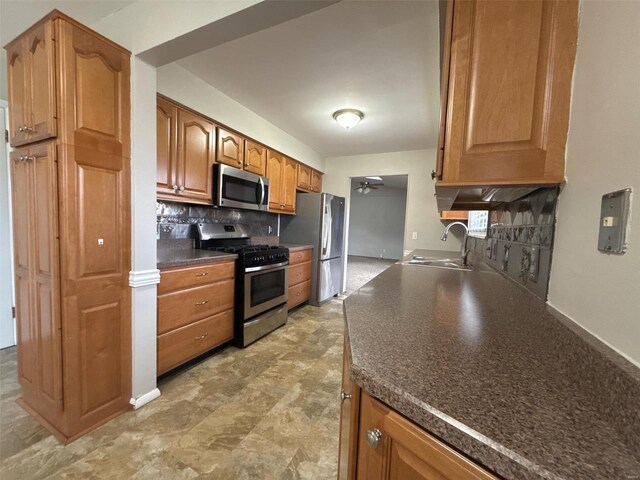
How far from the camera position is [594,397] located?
0.43 metres

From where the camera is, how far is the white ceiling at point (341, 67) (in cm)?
151

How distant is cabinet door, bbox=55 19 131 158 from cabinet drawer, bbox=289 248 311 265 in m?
2.09

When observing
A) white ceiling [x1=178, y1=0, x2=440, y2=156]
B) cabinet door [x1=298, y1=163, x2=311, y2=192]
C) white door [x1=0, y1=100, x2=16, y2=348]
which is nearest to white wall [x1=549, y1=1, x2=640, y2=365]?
white ceiling [x1=178, y1=0, x2=440, y2=156]

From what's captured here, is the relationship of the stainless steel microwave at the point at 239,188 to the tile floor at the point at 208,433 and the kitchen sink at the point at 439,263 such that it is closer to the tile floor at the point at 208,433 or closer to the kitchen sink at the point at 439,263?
the tile floor at the point at 208,433

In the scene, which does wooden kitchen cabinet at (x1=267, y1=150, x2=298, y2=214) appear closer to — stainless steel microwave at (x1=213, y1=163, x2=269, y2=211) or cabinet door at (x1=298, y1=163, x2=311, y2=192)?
cabinet door at (x1=298, y1=163, x2=311, y2=192)

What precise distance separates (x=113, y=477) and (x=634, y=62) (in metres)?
2.10

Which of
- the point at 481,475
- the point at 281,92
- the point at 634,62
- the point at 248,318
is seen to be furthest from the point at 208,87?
the point at 481,475

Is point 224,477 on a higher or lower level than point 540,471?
lower

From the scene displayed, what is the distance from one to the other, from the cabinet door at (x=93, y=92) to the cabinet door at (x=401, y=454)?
1.65 m

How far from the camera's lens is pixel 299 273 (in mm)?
3482

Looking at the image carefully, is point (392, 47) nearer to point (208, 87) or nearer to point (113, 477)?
point (208, 87)

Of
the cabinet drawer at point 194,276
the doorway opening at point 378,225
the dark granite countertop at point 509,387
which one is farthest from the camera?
the doorway opening at point 378,225

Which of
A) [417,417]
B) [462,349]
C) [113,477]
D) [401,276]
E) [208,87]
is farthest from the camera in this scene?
[208,87]

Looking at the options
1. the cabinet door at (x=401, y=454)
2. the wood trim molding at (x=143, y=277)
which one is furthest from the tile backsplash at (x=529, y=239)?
the wood trim molding at (x=143, y=277)
